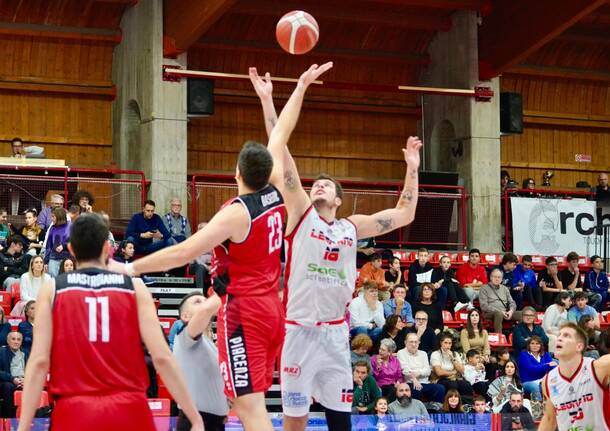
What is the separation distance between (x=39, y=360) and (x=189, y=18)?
15202 millimetres

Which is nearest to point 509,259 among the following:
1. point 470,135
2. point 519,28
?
point 470,135

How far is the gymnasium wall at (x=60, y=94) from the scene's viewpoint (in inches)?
849

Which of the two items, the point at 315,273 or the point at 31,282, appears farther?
the point at 31,282

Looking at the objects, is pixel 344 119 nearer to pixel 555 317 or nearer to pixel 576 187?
pixel 576 187

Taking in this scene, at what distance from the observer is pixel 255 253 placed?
619 centimetres

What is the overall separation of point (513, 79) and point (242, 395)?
66.9 ft

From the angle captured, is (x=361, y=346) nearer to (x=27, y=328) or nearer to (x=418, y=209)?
(x=27, y=328)

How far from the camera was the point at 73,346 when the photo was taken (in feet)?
15.6

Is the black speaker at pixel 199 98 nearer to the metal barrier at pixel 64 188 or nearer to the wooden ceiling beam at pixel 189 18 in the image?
the wooden ceiling beam at pixel 189 18

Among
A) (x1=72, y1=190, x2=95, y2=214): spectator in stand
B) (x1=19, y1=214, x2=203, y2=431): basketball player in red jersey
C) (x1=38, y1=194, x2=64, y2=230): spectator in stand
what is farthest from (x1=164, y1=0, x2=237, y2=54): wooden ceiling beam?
(x1=19, y1=214, x2=203, y2=431): basketball player in red jersey

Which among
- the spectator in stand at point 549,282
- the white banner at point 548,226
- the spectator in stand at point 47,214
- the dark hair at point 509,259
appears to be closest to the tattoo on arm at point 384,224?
the spectator in stand at point 47,214

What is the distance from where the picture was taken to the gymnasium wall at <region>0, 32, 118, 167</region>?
21562mm

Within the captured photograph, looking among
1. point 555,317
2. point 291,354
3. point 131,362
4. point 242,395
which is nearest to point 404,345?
point 555,317

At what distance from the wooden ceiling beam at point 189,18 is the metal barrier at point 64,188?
8.61ft
